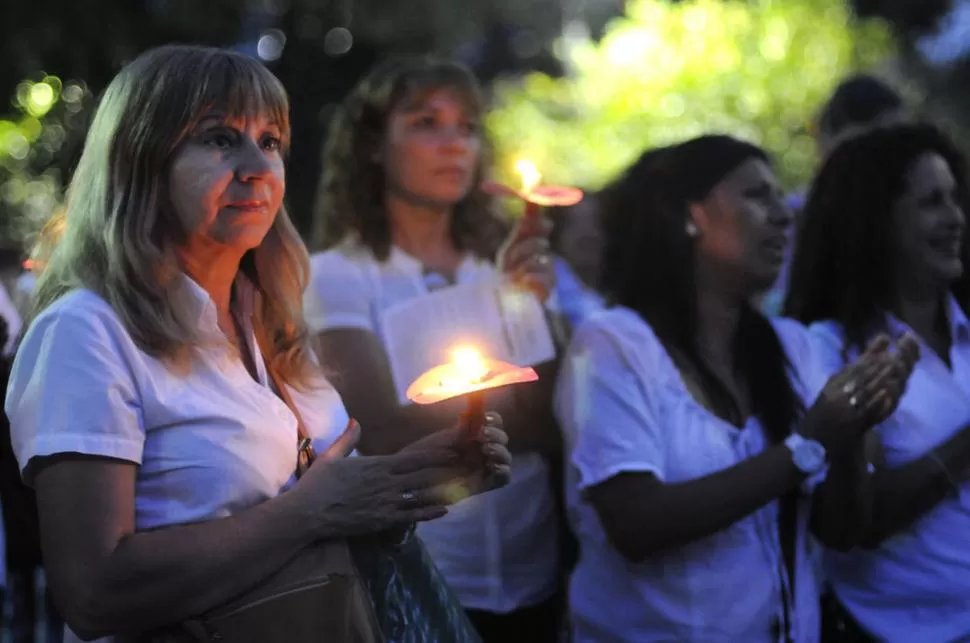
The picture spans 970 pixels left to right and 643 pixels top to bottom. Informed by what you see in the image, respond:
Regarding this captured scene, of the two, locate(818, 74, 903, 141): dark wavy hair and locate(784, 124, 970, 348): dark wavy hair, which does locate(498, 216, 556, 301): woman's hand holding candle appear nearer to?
locate(784, 124, 970, 348): dark wavy hair

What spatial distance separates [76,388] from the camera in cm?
158

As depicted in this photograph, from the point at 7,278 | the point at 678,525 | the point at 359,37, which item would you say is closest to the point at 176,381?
the point at 678,525

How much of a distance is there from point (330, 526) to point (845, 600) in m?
1.68

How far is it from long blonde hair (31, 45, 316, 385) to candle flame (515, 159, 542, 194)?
1032 millimetres

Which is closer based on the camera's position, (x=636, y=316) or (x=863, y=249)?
(x=636, y=316)

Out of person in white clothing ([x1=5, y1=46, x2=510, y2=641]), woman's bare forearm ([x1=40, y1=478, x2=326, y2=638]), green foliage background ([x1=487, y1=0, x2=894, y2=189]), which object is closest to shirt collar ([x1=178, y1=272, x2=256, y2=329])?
person in white clothing ([x1=5, y1=46, x2=510, y2=641])

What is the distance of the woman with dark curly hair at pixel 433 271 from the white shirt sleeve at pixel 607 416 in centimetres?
31

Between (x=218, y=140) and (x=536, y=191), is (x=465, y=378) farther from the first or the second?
(x=536, y=191)

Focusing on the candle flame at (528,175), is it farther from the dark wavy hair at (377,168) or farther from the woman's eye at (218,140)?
the woman's eye at (218,140)

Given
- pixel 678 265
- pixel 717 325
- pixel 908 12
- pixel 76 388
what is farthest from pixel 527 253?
pixel 908 12

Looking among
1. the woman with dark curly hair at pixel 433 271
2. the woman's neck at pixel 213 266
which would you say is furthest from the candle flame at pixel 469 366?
the woman with dark curly hair at pixel 433 271

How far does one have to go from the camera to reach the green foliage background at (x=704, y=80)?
16703mm

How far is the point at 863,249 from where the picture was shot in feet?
10.4

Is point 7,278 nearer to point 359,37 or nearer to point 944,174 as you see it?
point 944,174
